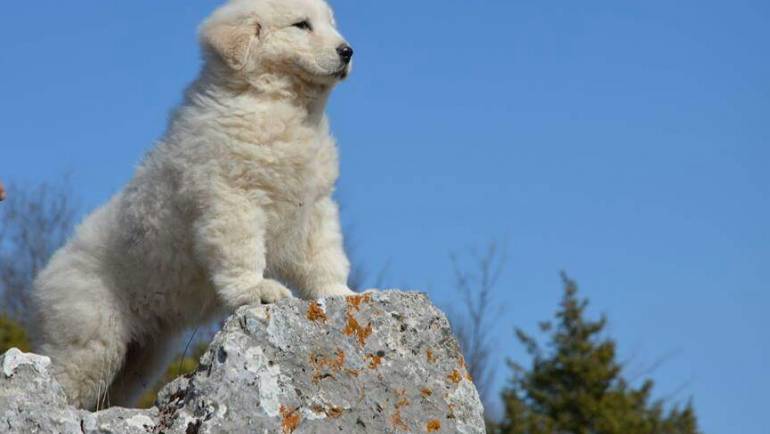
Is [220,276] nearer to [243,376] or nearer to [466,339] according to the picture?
[243,376]

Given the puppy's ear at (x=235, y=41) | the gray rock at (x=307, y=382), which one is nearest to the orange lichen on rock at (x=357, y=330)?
the gray rock at (x=307, y=382)

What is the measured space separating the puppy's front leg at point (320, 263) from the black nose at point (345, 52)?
0.72 metres

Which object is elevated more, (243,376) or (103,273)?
(103,273)

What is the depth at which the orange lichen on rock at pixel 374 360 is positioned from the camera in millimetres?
4672

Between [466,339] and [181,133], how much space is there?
56.3 feet

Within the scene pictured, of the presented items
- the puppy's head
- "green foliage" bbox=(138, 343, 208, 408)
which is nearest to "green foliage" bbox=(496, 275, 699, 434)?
"green foliage" bbox=(138, 343, 208, 408)

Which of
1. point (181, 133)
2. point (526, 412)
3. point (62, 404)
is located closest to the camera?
point (62, 404)

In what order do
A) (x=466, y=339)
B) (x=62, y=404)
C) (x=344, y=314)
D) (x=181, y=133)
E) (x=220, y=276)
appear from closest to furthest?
(x=62, y=404)
(x=344, y=314)
(x=220, y=276)
(x=181, y=133)
(x=466, y=339)

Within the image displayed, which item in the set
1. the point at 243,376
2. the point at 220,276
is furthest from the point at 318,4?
the point at 243,376

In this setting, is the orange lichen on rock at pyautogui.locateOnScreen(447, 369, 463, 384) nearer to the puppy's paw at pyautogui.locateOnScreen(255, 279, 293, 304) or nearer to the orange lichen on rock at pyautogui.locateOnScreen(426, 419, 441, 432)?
the orange lichen on rock at pyautogui.locateOnScreen(426, 419, 441, 432)

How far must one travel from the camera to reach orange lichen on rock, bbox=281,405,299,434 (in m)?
4.36

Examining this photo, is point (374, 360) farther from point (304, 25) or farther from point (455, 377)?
point (304, 25)

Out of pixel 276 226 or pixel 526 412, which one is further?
pixel 526 412

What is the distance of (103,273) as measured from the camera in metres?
6.13
